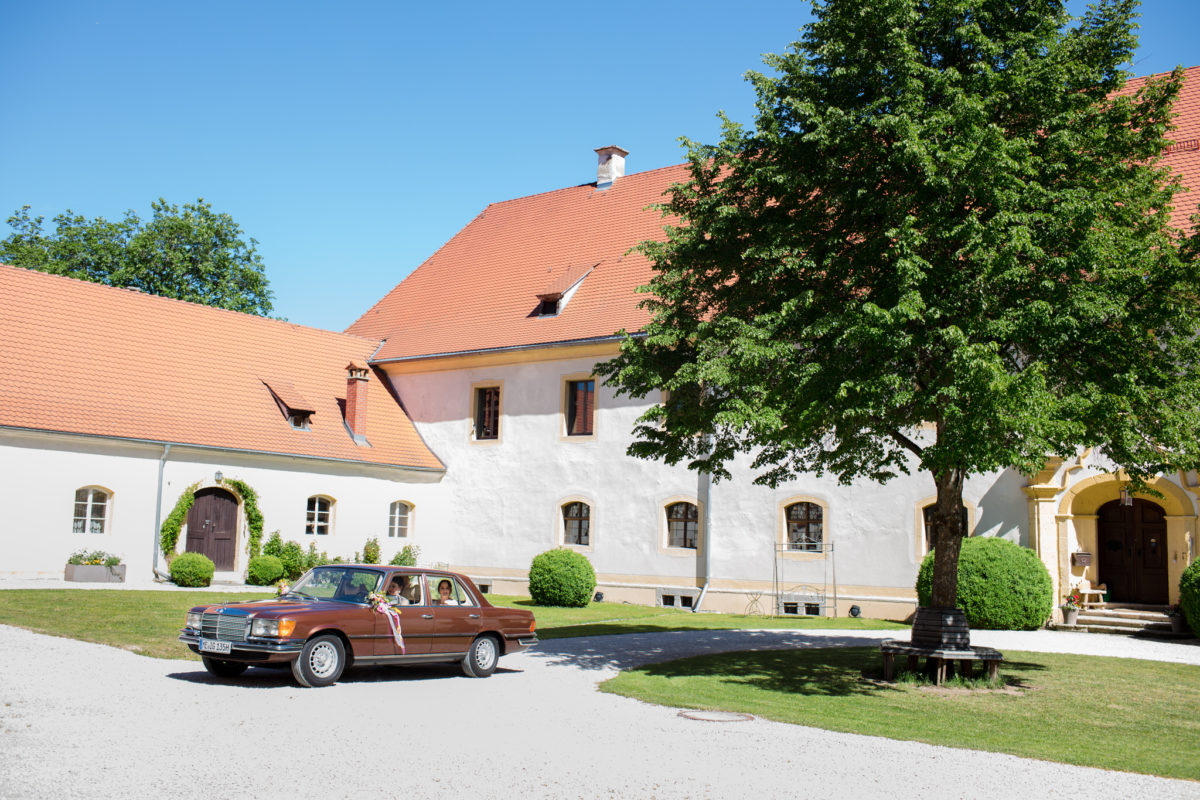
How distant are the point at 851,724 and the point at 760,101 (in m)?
7.64

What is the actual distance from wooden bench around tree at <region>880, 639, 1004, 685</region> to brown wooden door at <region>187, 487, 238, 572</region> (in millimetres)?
17450

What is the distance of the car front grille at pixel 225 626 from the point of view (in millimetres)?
10375

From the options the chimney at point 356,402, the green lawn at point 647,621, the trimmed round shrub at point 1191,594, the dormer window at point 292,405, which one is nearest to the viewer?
the trimmed round shrub at point 1191,594

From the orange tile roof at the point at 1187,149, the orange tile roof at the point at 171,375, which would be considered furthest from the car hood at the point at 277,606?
the orange tile roof at the point at 1187,149

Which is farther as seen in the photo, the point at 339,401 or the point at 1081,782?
the point at 339,401

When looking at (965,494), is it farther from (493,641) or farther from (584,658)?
(493,641)

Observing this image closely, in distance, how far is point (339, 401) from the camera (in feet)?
94.3

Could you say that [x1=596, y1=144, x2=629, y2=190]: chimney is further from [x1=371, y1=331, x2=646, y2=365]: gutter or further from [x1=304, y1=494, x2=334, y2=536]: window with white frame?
[x1=304, y1=494, x2=334, y2=536]: window with white frame

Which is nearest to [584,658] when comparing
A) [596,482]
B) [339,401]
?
[596,482]

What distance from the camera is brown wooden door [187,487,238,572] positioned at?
2400cm

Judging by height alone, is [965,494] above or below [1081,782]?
above

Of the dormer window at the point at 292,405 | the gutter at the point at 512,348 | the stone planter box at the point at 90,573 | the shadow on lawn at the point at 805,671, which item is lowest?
the shadow on lawn at the point at 805,671

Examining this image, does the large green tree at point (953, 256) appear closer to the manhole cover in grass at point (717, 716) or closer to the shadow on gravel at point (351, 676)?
the manhole cover in grass at point (717, 716)

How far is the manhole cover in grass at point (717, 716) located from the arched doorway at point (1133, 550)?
45.5 ft
